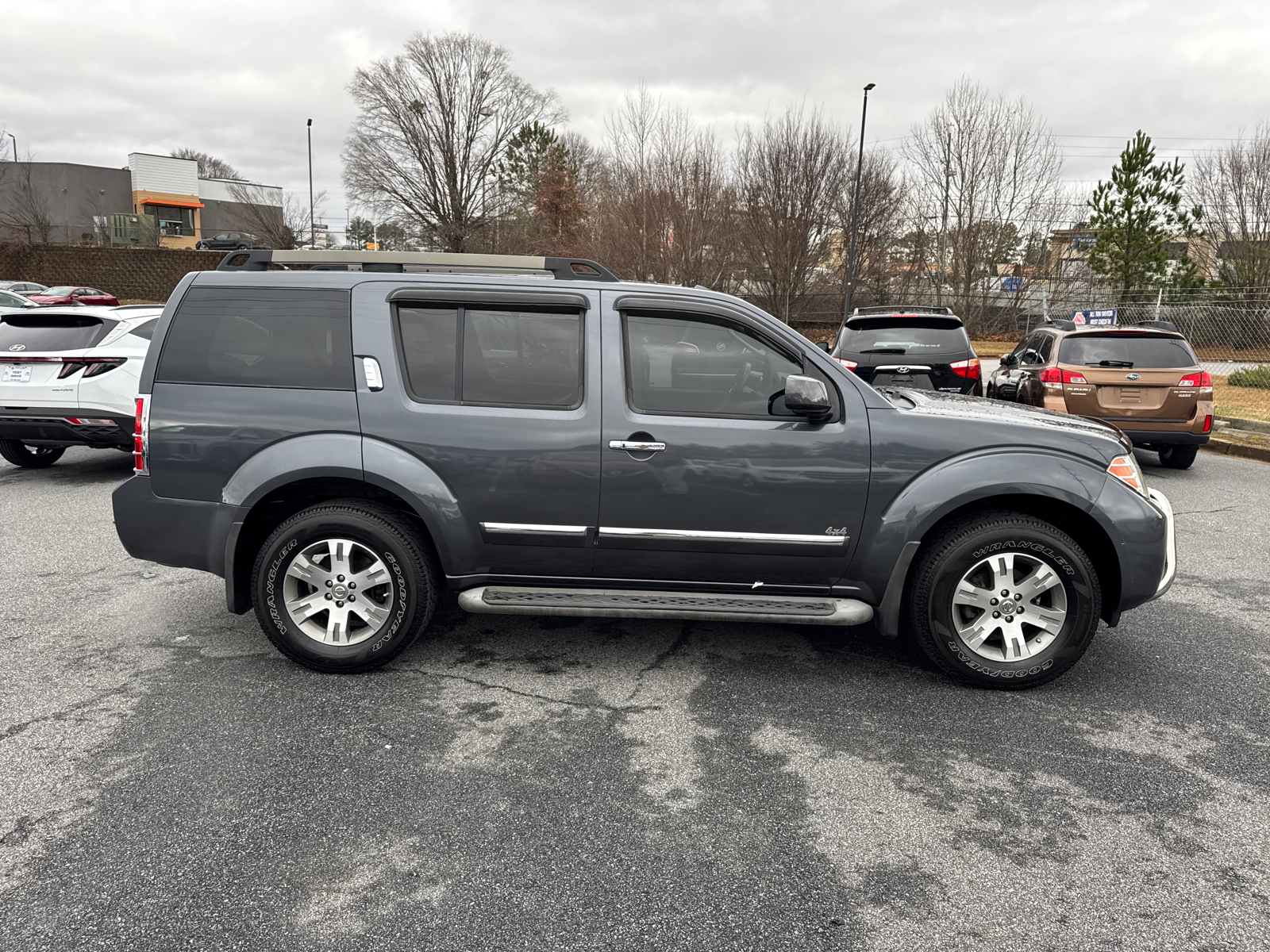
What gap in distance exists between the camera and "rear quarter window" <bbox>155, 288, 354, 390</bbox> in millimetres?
4051

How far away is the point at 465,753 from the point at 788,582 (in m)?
1.66

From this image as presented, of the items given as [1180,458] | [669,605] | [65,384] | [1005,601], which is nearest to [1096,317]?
[1180,458]

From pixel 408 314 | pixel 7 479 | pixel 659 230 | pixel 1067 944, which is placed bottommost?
pixel 1067 944

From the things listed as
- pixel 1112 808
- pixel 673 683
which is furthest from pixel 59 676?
pixel 1112 808

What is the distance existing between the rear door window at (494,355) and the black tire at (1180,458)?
342 inches

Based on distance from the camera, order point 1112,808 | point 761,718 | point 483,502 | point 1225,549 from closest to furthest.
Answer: point 1112,808, point 761,718, point 483,502, point 1225,549

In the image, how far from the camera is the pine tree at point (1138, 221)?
28.8 meters

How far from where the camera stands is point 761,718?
370 cm

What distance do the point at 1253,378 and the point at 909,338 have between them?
11901 mm

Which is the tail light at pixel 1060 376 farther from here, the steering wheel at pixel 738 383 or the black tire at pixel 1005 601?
the steering wheel at pixel 738 383

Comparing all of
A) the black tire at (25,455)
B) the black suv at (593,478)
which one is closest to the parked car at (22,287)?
the black tire at (25,455)

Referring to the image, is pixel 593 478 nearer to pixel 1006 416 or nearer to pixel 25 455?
pixel 1006 416

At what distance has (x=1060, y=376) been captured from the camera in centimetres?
941

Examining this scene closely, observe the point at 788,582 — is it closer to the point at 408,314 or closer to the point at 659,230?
the point at 408,314
